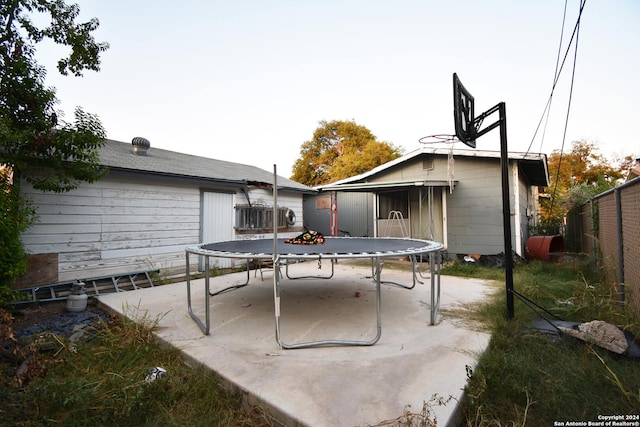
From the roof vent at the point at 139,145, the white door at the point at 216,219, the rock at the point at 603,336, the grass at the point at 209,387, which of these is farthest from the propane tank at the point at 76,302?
the rock at the point at 603,336

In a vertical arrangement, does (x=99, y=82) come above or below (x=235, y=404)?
above

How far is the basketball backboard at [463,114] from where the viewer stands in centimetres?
330

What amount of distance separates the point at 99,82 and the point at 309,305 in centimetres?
615

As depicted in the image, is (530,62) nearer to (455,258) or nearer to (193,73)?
(455,258)

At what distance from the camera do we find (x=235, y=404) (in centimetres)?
169

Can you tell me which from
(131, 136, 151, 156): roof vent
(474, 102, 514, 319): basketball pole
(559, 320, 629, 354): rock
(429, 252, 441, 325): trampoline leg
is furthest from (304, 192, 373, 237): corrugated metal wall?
(559, 320, 629, 354): rock


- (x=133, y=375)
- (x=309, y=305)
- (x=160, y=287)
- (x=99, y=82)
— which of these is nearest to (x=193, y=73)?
(x=99, y=82)

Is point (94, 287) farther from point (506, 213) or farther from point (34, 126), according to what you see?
point (506, 213)

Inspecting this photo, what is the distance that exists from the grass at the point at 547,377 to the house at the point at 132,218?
567 centimetres

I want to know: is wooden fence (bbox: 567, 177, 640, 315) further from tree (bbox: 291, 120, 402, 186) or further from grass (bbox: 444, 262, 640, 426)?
tree (bbox: 291, 120, 402, 186)

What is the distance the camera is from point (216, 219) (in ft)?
21.7

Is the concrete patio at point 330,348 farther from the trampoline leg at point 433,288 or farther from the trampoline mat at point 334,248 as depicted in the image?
the trampoline mat at point 334,248

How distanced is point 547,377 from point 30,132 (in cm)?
581

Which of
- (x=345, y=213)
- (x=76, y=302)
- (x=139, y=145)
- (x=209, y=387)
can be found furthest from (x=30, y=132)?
(x=345, y=213)
